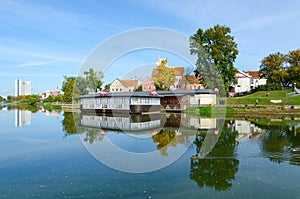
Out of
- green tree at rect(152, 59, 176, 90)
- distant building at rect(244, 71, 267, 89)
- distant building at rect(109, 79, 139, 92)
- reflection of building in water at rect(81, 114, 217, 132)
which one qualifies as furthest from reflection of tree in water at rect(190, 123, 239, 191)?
distant building at rect(244, 71, 267, 89)

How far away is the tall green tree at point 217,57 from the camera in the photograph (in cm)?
3956

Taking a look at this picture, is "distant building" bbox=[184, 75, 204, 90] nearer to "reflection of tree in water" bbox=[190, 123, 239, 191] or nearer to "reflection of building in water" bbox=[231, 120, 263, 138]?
"reflection of building in water" bbox=[231, 120, 263, 138]

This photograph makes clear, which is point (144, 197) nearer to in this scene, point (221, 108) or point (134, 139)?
point (134, 139)

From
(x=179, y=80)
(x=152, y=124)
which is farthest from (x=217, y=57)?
(x=152, y=124)

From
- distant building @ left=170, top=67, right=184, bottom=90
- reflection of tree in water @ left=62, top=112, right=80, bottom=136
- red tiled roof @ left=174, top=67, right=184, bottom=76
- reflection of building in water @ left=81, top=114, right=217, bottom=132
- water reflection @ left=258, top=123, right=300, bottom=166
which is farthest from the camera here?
red tiled roof @ left=174, top=67, right=184, bottom=76

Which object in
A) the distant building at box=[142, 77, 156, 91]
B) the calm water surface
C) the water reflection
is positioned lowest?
the calm water surface

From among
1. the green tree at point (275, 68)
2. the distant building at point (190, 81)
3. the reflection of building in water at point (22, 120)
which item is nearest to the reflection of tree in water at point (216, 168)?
the reflection of building in water at point (22, 120)

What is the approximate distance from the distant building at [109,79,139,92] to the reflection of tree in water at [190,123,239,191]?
4725 cm

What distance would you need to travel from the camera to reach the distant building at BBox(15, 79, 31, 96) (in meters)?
145

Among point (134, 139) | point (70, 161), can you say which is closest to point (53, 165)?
point (70, 161)

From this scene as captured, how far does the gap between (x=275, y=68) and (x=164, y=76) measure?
2074 cm

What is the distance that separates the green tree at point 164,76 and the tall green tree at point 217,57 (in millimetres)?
10675

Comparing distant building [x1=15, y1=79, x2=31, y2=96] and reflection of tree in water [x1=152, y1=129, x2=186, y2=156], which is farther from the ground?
distant building [x1=15, y1=79, x2=31, y2=96]

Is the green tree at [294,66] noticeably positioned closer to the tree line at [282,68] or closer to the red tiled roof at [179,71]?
the tree line at [282,68]
